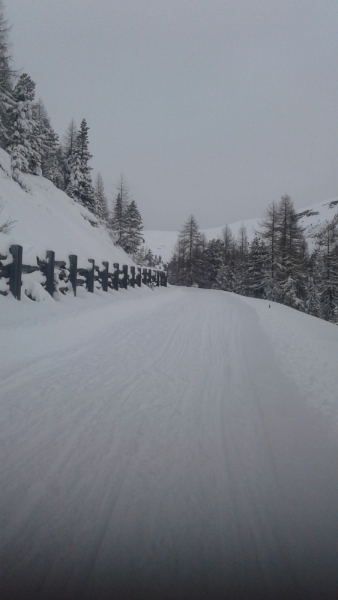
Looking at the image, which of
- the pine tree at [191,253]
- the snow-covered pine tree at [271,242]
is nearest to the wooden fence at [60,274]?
the snow-covered pine tree at [271,242]

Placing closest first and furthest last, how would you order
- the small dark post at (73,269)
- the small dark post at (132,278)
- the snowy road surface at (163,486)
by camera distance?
the snowy road surface at (163,486)
the small dark post at (73,269)
the small dark post at (132,278)

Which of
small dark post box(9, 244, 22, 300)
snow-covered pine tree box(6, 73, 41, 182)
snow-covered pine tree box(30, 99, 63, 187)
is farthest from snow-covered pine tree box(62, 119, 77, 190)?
small dark post box(9, 244, 22, 300)

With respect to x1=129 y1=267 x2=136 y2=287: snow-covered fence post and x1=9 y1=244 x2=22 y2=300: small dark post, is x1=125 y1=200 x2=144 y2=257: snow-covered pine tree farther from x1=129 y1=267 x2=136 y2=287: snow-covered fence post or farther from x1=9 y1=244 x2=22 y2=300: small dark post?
x1=9 y1=244 x2=22 y2=300: small dark post

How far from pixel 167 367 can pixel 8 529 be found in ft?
8.84

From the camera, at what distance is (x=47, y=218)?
2044 cm

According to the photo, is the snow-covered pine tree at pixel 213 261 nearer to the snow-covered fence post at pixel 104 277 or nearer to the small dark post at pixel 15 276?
the snow-covered fence post at pixel 104 277

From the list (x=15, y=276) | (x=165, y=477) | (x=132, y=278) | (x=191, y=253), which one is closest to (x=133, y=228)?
(x=191, y=253)

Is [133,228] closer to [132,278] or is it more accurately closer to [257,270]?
[257,270]

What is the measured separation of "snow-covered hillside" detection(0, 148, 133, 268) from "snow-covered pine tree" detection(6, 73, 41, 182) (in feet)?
2.27

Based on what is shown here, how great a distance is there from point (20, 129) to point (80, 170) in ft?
35.5

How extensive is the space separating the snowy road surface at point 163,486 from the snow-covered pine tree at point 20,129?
23.1 m

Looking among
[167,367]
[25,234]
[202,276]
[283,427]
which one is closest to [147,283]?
[25,234]

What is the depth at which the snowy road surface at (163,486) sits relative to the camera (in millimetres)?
1299

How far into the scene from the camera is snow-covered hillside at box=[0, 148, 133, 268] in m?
16.3
